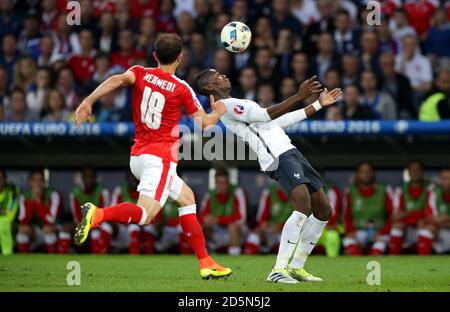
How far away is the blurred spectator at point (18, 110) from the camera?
14.3m

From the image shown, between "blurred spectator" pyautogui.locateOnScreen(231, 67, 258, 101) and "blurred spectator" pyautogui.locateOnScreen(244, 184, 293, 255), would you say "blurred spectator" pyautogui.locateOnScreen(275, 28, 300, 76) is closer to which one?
"blurred spectator" pyautogui.locateOnScreen(231, 67, 258, 101)

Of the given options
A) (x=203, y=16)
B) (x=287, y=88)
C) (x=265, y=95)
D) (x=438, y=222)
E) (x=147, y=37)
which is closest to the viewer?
A: (x=438, y=222)

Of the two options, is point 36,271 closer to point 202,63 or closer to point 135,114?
point 135,114

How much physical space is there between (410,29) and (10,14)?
21.3ft

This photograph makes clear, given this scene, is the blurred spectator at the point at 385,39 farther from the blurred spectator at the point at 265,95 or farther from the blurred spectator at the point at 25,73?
the blurred spectator at the point at 25,73

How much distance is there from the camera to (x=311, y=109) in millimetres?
8922

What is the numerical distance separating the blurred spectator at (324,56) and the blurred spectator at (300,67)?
0.21 m

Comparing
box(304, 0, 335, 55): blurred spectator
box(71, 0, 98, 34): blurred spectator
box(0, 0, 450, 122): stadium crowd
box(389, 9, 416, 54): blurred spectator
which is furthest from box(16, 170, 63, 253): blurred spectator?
box(389, 9, 416, 54): blurred spectator

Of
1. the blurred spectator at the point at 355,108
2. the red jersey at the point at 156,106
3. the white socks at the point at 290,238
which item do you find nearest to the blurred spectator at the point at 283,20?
the blurred spectator at the point at 355,108

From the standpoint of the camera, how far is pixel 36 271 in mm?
10141

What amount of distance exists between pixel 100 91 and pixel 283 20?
7806 millimetres

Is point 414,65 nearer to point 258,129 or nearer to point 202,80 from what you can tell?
point 258,129

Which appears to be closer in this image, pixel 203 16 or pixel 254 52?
pixel 254 52

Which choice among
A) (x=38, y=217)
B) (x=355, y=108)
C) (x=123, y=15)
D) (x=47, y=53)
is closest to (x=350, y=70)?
(x=355, y=108)
